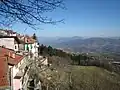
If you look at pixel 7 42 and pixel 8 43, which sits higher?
pixel 7 42

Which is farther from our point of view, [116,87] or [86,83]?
[116,87]

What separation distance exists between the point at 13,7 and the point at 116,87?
97.4ft

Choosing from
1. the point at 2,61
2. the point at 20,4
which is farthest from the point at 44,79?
the point at 20,4

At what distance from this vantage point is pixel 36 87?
20.9 metres

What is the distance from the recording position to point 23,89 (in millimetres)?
19781

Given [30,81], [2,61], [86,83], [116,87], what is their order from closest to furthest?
[2,61] → [30,81] → [86,83] → [116,87]

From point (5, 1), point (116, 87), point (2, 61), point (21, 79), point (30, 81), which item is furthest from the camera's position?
point (116, 87)

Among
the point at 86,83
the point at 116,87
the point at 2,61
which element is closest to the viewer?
the point at 2,61

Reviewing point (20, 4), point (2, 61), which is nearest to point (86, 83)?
point (2, 61)

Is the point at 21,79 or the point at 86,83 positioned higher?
the point at 21,79

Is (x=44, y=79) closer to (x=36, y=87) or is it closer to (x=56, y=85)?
(x=56, y=85)

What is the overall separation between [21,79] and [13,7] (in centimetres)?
1589

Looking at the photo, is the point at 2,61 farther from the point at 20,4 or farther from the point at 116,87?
the point at 116,87

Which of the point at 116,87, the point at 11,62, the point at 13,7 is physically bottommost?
the point at 116,87
